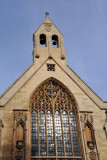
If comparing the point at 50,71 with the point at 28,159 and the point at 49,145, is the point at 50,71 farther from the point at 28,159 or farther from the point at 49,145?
the point at 28,159

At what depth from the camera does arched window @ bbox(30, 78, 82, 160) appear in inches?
627

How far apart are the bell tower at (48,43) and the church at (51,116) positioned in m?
0.19

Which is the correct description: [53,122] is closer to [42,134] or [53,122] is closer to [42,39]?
[42,134]

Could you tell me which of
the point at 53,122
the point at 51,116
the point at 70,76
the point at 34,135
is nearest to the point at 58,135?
the point at 53,122

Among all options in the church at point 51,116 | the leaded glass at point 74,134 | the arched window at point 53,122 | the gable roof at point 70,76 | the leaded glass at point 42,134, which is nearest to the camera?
the church at point 51,116

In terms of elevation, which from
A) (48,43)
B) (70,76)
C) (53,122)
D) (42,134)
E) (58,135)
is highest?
(48,43)

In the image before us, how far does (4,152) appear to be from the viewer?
14.8 m

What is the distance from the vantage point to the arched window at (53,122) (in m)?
15.9

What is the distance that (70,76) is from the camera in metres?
20.2

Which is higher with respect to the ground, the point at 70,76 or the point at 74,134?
the point at 70,76

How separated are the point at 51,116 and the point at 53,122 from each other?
2.05 feet

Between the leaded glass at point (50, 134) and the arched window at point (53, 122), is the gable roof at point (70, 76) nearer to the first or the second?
the arched window at point (53, 122)

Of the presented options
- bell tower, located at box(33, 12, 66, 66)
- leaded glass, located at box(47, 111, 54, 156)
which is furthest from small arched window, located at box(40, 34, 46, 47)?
leaded glass, located at box(47, 111, 54, 156)

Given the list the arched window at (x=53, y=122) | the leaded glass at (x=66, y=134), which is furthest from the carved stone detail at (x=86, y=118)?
the leaded glass at (x=66, y=134)
